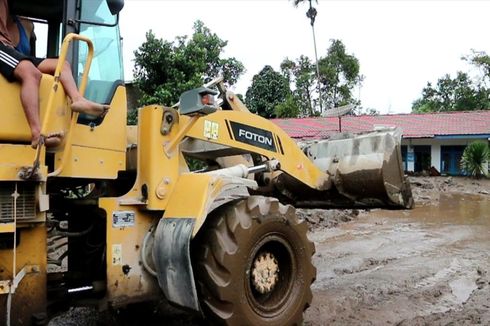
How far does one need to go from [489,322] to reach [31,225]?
4.09m

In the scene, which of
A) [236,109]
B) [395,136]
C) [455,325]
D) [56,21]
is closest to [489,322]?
[455,325]

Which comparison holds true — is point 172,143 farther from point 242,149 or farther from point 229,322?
point 229,322

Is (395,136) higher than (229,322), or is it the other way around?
(395,136)

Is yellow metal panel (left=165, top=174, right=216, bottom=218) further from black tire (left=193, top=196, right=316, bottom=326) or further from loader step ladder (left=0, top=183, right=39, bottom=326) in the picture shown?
loader step ladder (left=0, top=183, right=39, bottom=326)

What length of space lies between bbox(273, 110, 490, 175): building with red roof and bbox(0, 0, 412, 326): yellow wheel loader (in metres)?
24.5

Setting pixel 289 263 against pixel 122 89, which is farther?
pixel 289 263

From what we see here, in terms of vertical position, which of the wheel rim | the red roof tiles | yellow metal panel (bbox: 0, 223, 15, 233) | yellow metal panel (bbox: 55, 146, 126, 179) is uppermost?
the red roof tiles

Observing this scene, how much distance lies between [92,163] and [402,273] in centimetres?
480

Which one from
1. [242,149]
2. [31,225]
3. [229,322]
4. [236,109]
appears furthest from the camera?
[236,109]

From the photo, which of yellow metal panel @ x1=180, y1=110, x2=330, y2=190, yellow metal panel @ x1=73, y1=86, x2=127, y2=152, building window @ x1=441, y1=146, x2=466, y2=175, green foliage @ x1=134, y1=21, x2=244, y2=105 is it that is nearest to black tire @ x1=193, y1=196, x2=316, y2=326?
yellow metal panel @ x1=180, y1=110, x2=330, y2=190

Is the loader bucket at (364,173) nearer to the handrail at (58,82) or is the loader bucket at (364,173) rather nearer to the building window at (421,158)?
the handrail at (58,82)

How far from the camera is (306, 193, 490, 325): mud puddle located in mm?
5242

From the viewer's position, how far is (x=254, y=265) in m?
4.09

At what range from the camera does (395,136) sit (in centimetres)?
568
